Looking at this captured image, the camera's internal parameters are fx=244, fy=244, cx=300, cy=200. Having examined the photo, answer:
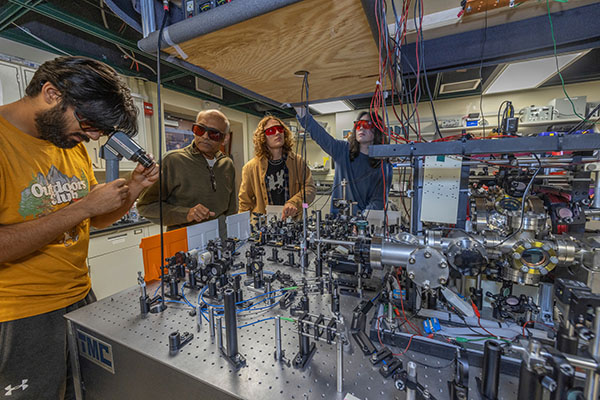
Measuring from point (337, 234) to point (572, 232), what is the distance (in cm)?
88

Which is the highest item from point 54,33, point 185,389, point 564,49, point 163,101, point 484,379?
point 54,33

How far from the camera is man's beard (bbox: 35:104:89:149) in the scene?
0.88 m

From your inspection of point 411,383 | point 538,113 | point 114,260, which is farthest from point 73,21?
point 538,113

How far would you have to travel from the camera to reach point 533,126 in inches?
139

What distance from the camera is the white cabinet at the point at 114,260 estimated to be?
2434 millimetres

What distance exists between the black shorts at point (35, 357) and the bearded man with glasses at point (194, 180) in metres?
0.92

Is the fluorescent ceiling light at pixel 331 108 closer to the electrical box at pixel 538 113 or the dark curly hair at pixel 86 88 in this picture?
the electrical box at pixel 538 113

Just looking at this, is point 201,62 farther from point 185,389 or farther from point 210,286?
point 185,389

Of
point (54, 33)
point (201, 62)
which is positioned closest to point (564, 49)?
point (201, 62)

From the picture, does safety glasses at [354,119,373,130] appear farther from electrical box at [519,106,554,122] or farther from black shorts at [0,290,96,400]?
electrical box at [519,106,554,122]

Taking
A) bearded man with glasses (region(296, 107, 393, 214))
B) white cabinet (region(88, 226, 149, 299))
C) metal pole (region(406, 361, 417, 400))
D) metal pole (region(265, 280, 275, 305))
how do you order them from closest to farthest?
1. metal pole (region(406, 361, 417, 400))
2. metal pole (region(265, 280, 275, 305))
3. bearded man with glasses (region(296, 107, 393, 214))
4. white cabinet (region(88, 226, 149, 299))

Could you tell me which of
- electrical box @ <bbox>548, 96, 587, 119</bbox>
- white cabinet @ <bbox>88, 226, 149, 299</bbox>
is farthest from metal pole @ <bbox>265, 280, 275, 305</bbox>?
electrical box @ <bbox>548, 96, 587, 119</bbox>

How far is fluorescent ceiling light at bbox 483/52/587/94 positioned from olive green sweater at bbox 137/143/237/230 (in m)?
3.20

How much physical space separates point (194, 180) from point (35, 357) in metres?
1.32
